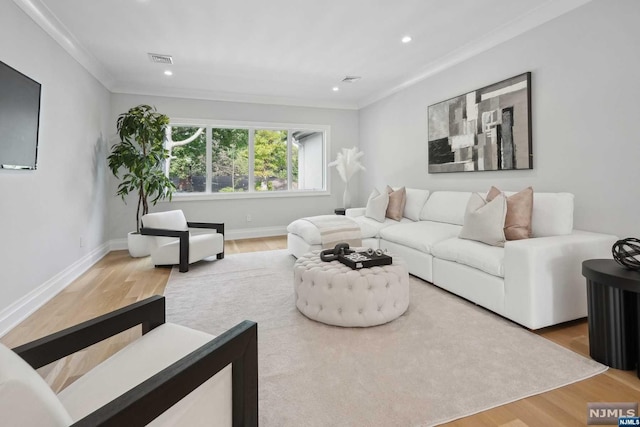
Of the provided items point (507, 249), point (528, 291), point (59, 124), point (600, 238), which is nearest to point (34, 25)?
point (59, 124)

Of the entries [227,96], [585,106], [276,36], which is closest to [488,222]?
[585,106]

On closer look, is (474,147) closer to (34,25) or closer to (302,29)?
(302,29)

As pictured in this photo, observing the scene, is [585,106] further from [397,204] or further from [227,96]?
[227,96]

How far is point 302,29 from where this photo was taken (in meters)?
3.41

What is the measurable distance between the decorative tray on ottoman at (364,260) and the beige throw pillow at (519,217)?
3.62ft

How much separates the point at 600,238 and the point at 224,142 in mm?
5418

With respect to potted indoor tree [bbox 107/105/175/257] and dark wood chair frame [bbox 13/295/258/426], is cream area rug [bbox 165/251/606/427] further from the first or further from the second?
potted indoor tree [bbox 107/105/175/257]

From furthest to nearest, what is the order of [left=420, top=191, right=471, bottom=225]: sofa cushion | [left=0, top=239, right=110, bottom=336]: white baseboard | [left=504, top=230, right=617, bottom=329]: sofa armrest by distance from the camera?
1. [left=420, top=191, right=471, bottom=225]: sofa cushion
2. [left=0, top=239, right=110, bottom=336]: white baseboard
3. [left=504, top=230, right=617, bottom=329]: sofa armrest

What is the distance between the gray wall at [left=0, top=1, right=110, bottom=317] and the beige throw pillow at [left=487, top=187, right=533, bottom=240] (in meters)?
4.07

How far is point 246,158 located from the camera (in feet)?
20.0

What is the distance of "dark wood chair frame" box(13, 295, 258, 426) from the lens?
2.55 ft

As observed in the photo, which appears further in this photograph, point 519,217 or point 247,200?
point 247,200

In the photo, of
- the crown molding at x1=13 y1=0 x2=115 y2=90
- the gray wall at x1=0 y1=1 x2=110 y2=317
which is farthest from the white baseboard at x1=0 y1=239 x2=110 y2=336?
the crown molding at x1=13 y1=0 x2=115 y2=90

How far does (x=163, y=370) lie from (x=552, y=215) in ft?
9.77
